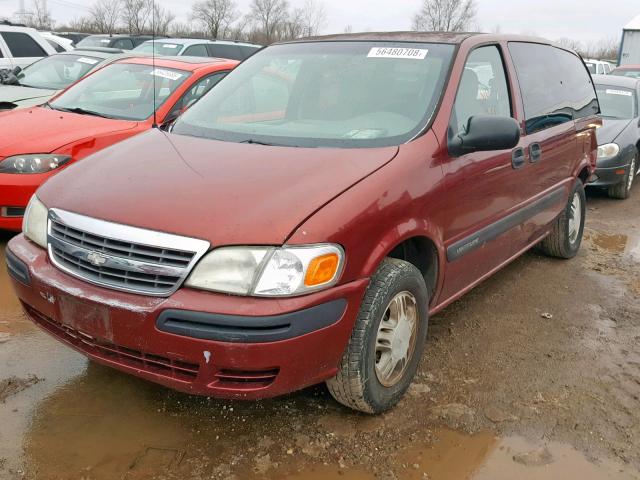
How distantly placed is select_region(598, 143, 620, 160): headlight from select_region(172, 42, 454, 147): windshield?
4913 millimetres

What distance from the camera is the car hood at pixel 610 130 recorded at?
24.9ft

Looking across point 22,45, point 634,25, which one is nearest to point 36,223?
point 22,45

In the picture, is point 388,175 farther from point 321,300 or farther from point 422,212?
point 321,300

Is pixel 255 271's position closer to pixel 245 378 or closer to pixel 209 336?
pixel 209 336

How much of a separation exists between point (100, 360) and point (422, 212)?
1525 millimetres

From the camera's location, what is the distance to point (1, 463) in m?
2.42

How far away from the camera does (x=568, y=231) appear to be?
16.6 feet

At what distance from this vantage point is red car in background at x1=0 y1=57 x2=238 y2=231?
181 inches

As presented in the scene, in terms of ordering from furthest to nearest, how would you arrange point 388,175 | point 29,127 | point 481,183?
point 29,127 → point 481,183 → point 388,175

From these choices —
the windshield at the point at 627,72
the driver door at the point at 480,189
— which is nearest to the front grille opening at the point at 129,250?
the driver door at the point at 480,189

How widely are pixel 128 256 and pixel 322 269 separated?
74 centimetres

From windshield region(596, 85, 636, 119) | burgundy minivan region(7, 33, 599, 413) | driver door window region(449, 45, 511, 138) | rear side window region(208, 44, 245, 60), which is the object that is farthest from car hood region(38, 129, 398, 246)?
rear side window region(208, 44, 245, 60)

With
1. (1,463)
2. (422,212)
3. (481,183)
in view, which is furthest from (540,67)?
(1,463)

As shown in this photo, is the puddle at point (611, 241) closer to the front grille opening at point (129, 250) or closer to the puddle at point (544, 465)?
the puddle at point (544, 465)
